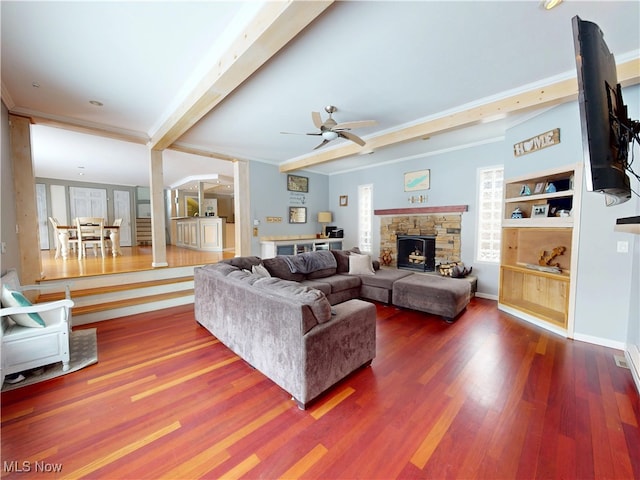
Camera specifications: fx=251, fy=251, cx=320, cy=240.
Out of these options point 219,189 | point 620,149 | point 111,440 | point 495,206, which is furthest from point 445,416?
point 219,189

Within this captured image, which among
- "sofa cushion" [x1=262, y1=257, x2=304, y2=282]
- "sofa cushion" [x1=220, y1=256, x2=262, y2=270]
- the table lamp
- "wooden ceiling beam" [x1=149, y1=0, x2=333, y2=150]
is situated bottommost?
"sofa cushion" [x1=262, y1=257, x2=304, y2=282]

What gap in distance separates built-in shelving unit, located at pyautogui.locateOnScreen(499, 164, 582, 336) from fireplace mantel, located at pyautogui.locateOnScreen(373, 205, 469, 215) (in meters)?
0.95

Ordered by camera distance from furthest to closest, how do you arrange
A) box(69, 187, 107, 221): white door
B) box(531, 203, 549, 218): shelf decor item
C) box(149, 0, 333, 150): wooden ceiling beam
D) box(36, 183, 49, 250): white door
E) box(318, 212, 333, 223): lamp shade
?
box(69, 187, 107, 221): white door → box(36, 183, 49, 250): white door → box(318, 212, 333, 223): lamp shade → box(531, 203, 549, 218): shelf decor item → box(149, 0, 333, 150): wooden ceiling beam

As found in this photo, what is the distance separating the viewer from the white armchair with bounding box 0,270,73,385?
6.30 feet

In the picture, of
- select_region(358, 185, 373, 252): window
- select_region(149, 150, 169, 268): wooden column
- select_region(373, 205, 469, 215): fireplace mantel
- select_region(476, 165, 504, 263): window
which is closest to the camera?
select_region(476, 165, 504, 263): window

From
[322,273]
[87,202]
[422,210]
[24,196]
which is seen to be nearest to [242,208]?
[322,273]

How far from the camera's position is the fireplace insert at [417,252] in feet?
16.6

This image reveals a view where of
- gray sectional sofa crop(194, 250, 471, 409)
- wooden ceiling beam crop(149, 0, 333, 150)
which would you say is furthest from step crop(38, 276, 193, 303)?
wooden ceiling beam crop(149, 0, 333, 150)

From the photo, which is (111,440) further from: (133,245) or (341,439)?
(133,245)

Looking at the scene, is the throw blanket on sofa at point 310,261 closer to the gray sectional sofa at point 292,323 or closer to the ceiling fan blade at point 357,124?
the gray sectional sofa at point 292,323

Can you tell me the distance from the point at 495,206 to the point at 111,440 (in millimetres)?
5389

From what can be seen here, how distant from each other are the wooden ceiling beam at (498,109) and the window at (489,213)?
1.49 m

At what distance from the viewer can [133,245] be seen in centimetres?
923

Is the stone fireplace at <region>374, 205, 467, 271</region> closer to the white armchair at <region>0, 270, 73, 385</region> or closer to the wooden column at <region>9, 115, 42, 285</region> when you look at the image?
the white armchair at <region>0, 270, 73, 385</region>
